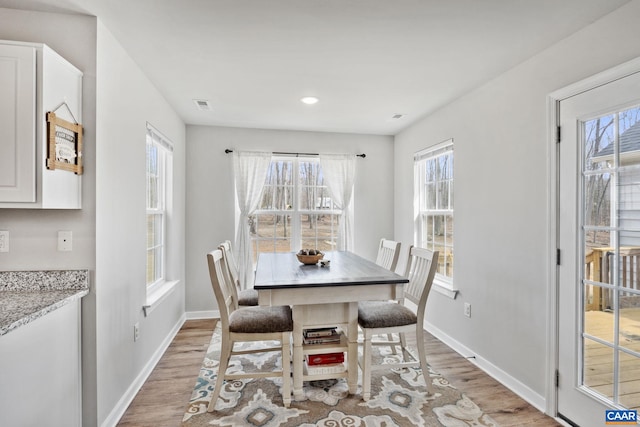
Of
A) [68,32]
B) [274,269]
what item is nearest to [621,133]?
[274,269]

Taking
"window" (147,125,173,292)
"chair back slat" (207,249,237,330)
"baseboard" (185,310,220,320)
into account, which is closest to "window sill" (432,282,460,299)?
"chair back slat" (207,249,237,330)

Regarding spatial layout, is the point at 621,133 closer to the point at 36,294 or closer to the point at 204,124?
the point at 36,294

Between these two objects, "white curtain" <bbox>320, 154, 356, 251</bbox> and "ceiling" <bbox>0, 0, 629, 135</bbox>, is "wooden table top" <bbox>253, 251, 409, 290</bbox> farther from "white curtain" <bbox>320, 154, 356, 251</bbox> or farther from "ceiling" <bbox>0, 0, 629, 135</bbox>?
"ceiling" <bbox>0, 0, 629, 135</bbox>

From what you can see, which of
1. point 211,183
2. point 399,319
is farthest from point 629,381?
point 211,183

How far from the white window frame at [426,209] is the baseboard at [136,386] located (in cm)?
276

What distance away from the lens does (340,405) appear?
2.24 metres

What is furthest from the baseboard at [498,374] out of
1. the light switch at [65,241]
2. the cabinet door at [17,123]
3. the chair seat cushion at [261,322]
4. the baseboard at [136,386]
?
the cabinet door at [17,123]

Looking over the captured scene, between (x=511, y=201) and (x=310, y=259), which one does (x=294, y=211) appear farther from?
(x=511, y=201)

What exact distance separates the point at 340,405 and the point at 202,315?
2448 millimetres

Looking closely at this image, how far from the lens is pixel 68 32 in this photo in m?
1.86

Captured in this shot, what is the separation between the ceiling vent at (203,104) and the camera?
325 cm

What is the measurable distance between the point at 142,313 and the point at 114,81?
1.69 meters

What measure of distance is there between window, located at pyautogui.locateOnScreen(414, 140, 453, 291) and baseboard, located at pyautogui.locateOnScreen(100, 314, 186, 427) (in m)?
2.80

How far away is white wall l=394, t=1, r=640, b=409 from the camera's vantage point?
1997mm
